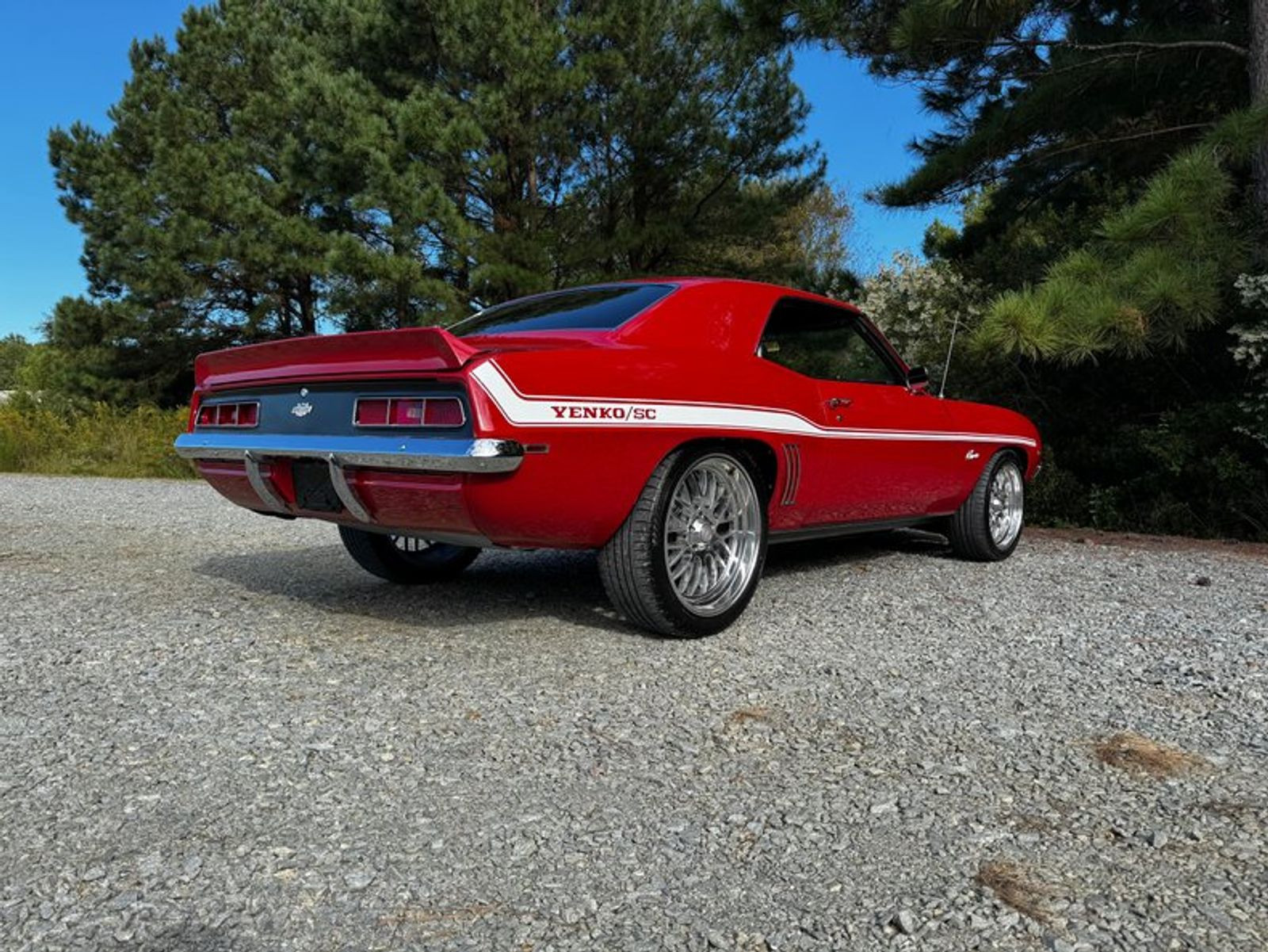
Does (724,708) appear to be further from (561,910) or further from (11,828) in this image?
(11,828)

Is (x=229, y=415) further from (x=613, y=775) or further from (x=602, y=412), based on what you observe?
(x=613, y=775)

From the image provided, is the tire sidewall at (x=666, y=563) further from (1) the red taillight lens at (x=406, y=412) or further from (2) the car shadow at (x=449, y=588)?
(1) the red taillight lens at (x=406, y=412)

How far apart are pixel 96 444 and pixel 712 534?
52.3 feet

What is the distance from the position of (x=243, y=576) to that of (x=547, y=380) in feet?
8.94

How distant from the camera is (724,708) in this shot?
107 inches

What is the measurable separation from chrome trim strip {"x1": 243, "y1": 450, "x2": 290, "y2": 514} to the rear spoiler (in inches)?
12.0

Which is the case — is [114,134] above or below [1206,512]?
above

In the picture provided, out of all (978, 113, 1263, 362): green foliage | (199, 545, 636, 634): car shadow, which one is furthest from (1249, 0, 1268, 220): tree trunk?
(199, 545, 636, 634): car shadow

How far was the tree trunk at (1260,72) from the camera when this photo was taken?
7.26 metres

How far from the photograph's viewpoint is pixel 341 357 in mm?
3230

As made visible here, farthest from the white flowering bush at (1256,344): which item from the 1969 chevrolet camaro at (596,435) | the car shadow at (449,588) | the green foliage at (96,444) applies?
the green foliage at (96,444)

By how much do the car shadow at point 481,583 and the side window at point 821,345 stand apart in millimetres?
1141

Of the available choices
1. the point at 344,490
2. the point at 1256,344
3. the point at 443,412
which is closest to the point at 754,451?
the point at 443,412

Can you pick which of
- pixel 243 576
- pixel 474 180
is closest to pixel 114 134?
pixel 474 180
